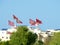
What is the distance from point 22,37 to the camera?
160 feet

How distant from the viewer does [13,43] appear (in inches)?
1937

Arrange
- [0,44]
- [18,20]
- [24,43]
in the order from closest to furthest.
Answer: [24,43], [0,44], [18,20]

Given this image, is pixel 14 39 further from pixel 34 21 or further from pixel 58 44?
pixel 34 21

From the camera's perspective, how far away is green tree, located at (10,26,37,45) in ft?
159

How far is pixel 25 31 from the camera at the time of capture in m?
50.2

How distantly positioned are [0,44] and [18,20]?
21.7 m

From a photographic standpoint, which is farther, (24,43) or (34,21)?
(34,21)

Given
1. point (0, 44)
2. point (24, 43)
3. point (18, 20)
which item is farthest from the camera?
point (18, 20)

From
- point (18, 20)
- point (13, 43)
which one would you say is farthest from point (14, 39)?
point (18, 20)

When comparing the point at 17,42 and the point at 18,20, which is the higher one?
the point at 18,20

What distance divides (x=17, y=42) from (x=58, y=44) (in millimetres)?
5736

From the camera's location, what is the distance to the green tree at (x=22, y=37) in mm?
48362

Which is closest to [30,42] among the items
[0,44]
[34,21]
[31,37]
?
[31,37]

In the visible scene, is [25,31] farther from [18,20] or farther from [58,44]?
[18,20]
